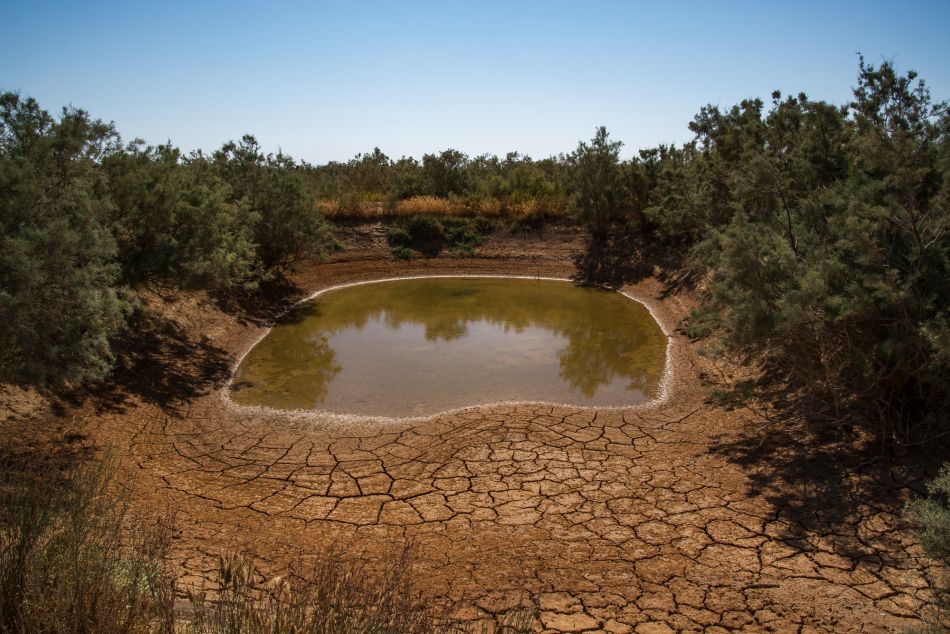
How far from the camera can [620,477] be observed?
7652 mm

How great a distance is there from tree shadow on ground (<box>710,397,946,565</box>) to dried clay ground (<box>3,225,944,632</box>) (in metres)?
0.02

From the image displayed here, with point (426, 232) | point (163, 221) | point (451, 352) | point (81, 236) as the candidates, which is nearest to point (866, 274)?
point (451, 352)

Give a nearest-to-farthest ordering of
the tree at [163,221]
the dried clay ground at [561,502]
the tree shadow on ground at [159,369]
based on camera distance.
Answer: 1. the dried clay ground at [561,502]
2. the tree shadow on ground at [159,369]
3. the tree at [163,221]

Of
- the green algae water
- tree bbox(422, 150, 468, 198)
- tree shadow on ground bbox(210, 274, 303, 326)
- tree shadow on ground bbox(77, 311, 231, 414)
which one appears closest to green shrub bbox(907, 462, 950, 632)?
the green algae water

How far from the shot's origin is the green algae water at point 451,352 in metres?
11.3

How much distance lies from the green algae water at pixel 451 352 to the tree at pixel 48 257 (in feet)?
11.6

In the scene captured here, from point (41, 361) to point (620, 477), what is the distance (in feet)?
24.1

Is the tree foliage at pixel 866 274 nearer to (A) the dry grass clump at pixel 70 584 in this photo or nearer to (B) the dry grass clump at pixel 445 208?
(A) the dry grass clump at pixel 70 584

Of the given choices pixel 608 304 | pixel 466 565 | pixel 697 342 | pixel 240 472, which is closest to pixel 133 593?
pixel 466 565

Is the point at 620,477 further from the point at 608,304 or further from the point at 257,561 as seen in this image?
the point at 608,304

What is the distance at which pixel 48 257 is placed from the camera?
746cm

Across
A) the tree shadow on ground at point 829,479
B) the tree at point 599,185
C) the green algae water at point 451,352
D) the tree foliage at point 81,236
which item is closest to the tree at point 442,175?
the tree at point 599,185

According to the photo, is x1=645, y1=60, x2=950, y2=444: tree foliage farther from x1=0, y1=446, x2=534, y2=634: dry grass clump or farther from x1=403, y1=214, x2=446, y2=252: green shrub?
x1=403, y1=214, x2=446, y2=252: green shrub

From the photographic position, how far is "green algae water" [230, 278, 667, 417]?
11336mm
